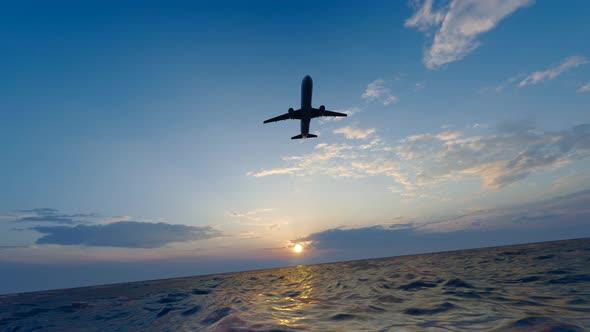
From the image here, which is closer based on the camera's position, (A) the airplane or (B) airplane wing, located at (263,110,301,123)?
(A) the airplane

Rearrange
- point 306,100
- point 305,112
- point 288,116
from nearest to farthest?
point 306,100, point 305,112, point 288,116

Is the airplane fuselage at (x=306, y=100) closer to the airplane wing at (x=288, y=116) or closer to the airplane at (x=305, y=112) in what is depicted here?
the airplane at (x=305, y=112)

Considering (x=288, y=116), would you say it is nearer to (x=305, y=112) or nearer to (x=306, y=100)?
(x=305, y=112)

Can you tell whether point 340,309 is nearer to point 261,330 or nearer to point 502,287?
point 261,330

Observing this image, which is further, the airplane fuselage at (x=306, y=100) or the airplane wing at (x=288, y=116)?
the airplane wing at (x=288, y=116)

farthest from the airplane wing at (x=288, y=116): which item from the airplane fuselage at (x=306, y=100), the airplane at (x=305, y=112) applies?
the airplane fuselage at (x=306, y=100)

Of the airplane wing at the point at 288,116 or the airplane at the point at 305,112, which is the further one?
the airplane wing at the point at 288,116

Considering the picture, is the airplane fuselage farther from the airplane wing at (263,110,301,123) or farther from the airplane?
the airplane wing at (263,110,301,123)

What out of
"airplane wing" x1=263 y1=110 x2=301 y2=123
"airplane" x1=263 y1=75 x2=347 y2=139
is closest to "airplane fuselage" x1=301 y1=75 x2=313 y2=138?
"airplane" x1=263 y1=75 x2=347 y2=139

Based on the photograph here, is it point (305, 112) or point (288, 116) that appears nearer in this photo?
point (305, 112)

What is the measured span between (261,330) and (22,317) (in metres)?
26.7

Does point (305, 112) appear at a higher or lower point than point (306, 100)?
lower

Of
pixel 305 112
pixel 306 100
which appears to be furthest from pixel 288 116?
pixel 306 100

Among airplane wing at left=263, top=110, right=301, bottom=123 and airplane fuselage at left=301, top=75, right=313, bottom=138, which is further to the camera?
airplane wing at left=263, top=110, right=301, bottom=123
